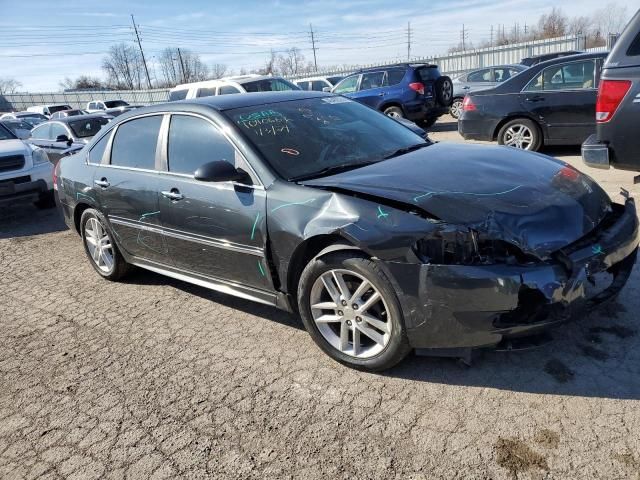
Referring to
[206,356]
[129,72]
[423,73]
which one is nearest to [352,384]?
[206,356]

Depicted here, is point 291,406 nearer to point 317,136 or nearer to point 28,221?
point 317,136

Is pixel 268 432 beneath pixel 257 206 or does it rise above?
beneath

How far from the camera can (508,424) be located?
8.00 feet

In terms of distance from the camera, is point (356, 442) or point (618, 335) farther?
point (618, 335)

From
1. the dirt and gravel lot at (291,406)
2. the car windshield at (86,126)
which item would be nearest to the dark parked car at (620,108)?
the dirt and gravel lot at (291,406)

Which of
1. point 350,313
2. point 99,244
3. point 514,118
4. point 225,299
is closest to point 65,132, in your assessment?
point 99,244

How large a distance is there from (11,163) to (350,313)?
7.29 m

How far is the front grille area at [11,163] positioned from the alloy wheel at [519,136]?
7911mm

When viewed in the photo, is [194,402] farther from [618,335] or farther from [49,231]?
[49,231]

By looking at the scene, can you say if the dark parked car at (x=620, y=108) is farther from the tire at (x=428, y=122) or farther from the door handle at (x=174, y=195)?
the tire at (x=428, y=122)

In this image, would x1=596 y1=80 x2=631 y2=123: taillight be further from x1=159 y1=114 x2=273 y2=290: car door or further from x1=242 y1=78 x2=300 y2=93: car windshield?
x1=242 y1=78 x2=300 y2=93: car windshield

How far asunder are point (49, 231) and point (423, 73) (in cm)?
968

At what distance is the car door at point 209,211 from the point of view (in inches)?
129

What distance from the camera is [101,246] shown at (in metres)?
4.91
